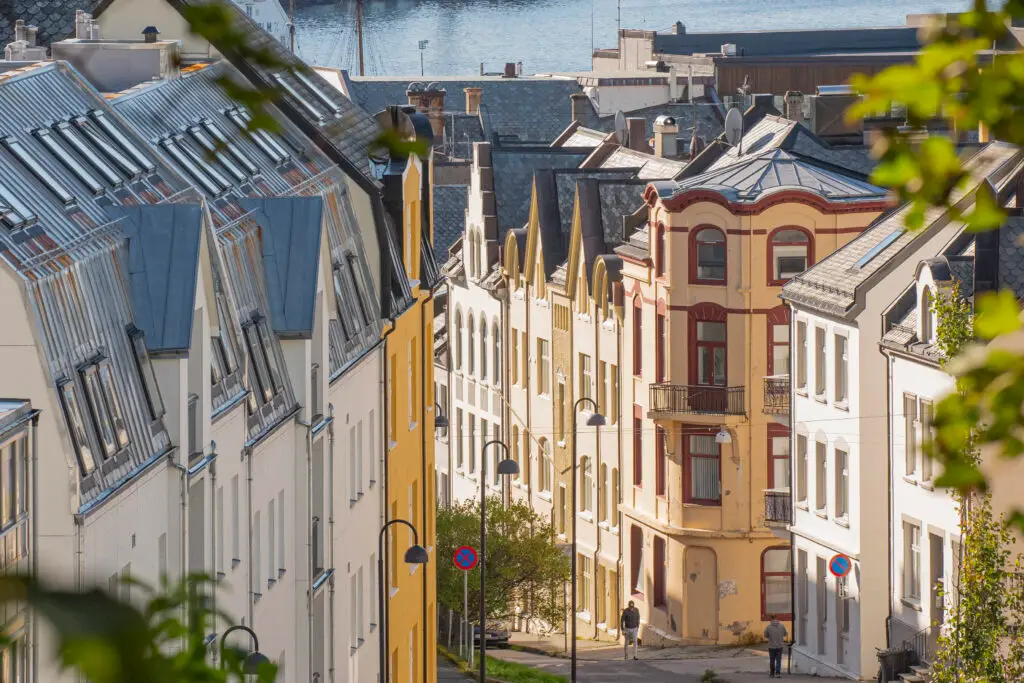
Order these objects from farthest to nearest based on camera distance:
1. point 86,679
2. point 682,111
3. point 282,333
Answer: point 682,111
point 282,333
point 86,679

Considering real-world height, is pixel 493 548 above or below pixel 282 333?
below

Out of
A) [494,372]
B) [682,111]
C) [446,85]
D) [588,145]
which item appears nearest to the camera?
[494,372]

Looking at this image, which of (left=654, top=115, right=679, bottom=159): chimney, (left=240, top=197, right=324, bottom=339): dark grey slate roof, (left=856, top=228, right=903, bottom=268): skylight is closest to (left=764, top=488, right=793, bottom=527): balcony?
(left=856, top=228, right=903, bottom=268): skylight

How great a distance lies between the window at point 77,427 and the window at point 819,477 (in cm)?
3638

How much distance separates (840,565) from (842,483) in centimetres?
228

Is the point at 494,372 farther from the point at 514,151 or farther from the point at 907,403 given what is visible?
the point at 907,403

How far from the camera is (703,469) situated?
208ft

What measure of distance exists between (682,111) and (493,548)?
37.7m

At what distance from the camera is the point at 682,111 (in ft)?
312

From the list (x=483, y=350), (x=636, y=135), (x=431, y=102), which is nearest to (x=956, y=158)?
(x=483, y=350)

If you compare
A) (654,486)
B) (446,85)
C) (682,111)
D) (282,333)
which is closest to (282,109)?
(282,333)

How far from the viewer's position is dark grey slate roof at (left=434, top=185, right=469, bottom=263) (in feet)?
295

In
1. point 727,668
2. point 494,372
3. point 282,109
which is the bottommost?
point 727,668

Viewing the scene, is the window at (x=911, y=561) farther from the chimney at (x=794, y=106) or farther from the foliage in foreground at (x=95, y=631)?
the foliage in foreground at (x=95, y=631)
